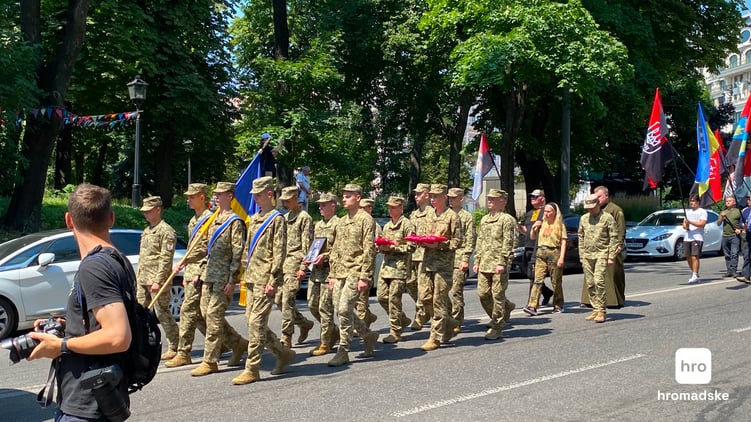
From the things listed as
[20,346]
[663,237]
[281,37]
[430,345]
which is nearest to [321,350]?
[430,345]

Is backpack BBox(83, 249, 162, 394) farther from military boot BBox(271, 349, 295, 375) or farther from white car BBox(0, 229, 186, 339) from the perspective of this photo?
white car BBox(0, 229, 186, 339)

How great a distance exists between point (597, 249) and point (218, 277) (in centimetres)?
586

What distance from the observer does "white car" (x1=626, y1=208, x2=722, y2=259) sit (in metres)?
22.2

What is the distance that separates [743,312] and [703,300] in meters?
1.38

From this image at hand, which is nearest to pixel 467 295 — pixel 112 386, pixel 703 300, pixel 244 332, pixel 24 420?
pixel 703 300

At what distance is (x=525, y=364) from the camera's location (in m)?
8.08

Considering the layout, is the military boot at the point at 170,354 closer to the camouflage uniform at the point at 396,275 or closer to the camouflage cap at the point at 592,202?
the camouflage uniform at the point at 396,275

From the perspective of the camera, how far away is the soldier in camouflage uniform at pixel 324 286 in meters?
8.87

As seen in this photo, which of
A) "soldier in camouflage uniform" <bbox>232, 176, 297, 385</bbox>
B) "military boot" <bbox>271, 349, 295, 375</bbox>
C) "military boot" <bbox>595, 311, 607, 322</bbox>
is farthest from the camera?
"military boot" <bbox>595, 311, 607, 322</bbox>

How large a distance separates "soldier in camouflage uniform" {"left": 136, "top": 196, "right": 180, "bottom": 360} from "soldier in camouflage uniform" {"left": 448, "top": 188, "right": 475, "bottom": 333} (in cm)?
347

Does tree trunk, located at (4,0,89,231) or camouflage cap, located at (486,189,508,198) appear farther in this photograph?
tree trunk, located at (4,0,89,231)

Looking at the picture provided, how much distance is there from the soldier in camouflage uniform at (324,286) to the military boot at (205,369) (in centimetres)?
143

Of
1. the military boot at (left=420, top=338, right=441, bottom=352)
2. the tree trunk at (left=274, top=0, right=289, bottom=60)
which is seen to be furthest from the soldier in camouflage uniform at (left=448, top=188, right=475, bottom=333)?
the tree trunk at (left=274, top=0, right=289, bottom=60)

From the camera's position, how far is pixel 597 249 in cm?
1115
